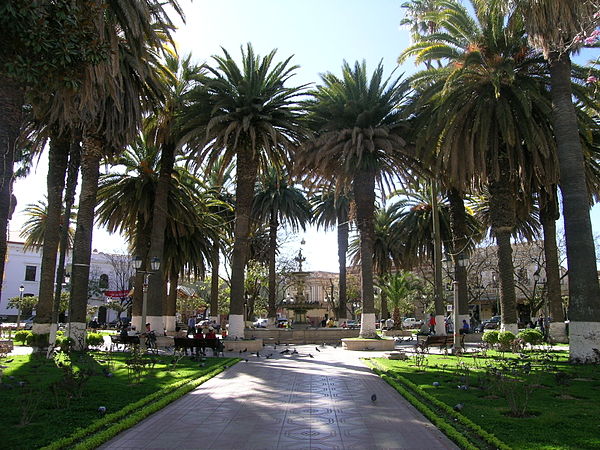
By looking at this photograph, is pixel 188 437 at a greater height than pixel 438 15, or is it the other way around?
pixel 438 15

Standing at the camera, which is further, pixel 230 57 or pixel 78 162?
pixel 230 57

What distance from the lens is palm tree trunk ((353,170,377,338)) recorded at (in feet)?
78.6

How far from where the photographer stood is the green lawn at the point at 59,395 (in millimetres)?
6883

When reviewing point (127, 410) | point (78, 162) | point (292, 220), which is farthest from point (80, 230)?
point (292, 220)

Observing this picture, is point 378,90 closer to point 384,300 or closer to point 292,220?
point 292,220

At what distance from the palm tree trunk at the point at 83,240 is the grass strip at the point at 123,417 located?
30.4ft

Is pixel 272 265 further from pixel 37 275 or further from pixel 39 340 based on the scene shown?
pixel 37 275

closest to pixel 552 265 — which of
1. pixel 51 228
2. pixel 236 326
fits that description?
pixel 236 326

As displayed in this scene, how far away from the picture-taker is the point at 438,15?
779 inches

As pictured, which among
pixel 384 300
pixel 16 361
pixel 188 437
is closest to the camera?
pixel 188 437

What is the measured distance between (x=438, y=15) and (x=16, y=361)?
65.5 feet

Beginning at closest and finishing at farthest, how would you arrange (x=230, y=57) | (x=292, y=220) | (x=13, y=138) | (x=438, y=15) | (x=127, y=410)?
(x=127, y=410) < (x=13, y=138) < (x=438, y=15) < (x=230, y=57) < (x=292, y=220)

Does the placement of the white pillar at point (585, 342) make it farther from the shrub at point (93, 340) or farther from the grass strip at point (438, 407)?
the shrub at point (93, 340)

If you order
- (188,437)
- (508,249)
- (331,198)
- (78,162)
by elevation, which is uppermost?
(331,198)
